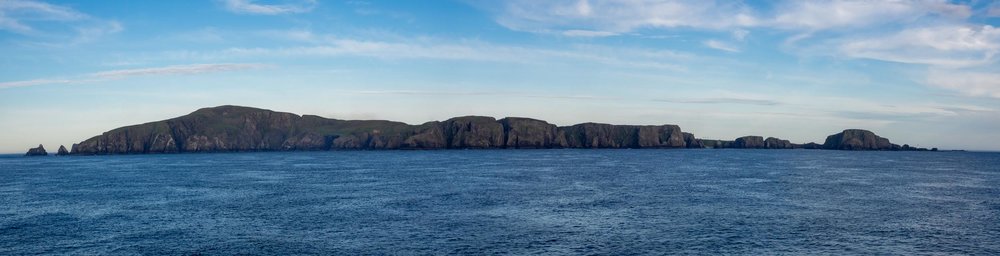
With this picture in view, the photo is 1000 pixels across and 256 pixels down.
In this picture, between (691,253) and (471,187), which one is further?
(471,187)

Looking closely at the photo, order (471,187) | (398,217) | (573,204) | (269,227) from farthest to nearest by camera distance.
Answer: (471,187) → (573,204) → (398,217) → (269,227)

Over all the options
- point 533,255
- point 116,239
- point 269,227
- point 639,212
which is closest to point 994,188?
point 639,212

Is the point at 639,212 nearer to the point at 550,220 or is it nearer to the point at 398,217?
the point at 550,220

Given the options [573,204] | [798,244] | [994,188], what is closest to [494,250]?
[798,244]

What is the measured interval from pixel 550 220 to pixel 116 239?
3887 cm

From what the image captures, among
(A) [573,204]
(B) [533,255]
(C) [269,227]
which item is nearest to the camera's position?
(B) [533,255]

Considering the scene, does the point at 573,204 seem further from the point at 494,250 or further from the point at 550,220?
the point at 494,250

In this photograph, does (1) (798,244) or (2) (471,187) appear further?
(2) (471,187)

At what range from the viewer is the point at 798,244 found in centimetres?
5491

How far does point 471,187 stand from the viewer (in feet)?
339

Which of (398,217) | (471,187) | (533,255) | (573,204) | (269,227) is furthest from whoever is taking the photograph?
(471,187)

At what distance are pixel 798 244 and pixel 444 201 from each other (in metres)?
42.3

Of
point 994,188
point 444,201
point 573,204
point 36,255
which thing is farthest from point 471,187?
point 994,188

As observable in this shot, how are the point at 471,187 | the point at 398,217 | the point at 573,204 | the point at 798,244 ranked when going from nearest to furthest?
the point at 798,244, the point at 398,217, the point at 573,204, the point at 471,187
